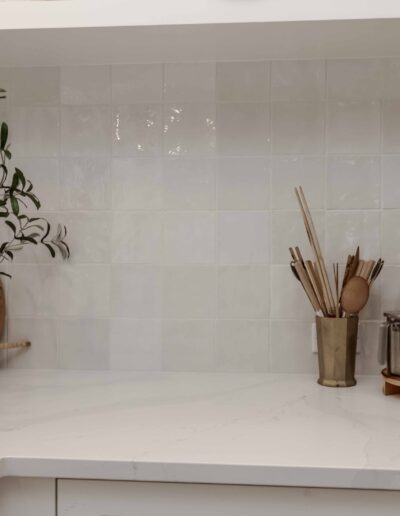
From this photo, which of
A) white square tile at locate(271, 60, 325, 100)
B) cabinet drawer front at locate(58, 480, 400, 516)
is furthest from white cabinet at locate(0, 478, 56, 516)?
white square tile at locate(271, 60, 325, 100)

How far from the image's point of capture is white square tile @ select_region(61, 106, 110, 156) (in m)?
1.47

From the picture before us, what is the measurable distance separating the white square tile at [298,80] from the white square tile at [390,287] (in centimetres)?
45

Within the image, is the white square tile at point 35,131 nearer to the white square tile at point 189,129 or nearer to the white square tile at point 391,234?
the white square tile at point 189,129

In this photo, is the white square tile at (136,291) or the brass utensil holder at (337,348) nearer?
the brass utensil holder at (337,348)

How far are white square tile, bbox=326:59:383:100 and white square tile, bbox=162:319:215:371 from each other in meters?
0.64

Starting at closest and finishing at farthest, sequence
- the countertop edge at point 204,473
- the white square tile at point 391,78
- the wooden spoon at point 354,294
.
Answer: the countertop edge at point 204,473
the wooden spoon at point 354,294
the white square tile at point 391,78

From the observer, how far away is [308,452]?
888 millimetres

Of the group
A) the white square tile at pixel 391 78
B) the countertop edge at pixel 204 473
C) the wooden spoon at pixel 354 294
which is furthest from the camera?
the white square tile at pixel 391 78

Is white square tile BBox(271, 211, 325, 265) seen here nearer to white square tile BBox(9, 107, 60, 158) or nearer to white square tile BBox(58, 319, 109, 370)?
white square tile BBox(58, 319, 109, 370)

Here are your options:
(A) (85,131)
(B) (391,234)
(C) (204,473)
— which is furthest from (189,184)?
(C) (204,473)

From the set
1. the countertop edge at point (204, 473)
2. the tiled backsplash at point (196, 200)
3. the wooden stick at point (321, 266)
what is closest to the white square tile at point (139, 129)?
the tiled backsplash at point (196, 200)

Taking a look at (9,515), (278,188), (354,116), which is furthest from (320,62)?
(9,515)

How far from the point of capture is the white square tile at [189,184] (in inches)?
57.1

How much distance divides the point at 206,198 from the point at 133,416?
1.93 feet
